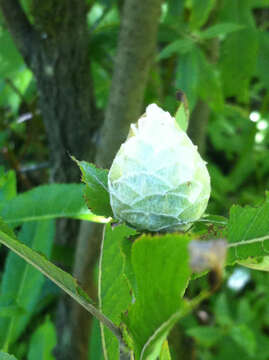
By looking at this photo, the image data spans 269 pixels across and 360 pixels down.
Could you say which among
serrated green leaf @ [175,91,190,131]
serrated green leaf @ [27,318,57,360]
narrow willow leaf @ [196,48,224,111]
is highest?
narrow willow leaf @ [196,48,224,111]

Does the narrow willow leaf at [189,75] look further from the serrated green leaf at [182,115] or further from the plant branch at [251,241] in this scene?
the plant branch at [251,241]

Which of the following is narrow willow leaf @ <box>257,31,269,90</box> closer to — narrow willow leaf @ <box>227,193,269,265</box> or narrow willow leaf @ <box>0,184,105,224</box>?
narrow willow leaf @ <box>0,184,105,224</box>

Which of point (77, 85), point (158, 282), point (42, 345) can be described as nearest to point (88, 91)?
point (77, 85)

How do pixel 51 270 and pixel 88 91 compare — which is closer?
pixel 51 270

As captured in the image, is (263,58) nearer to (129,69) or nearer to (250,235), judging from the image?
(129,69)

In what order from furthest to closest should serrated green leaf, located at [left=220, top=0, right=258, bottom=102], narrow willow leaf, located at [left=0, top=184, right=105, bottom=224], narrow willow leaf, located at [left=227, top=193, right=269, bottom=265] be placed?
serrated green leaf, located at [left=220, top=0, right=258, bottom=102], narrow willow leaf, located at [left=0, top=184, right=105, bottom=224], narrow willow leaf, located at [left=227, top=193, right=269, bottom=265]

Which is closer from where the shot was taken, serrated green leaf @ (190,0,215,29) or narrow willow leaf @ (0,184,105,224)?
narrow willow leaf @ (0,184,105,224)

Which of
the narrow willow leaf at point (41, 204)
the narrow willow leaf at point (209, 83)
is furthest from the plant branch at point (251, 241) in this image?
the narrow willow leaf at point (209, 83)

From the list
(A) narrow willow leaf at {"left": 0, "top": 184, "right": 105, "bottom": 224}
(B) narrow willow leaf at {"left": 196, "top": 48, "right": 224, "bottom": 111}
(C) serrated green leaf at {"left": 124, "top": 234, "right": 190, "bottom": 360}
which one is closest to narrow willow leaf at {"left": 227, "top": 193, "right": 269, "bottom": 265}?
(C) serrated green leaf at {"left": 124, "top": 234, "right": 190, "bottom": 360}
